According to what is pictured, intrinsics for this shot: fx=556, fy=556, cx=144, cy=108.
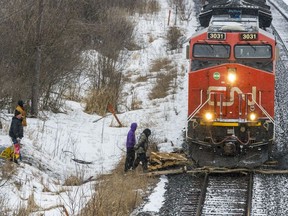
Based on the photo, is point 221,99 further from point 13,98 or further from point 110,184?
point 13,98

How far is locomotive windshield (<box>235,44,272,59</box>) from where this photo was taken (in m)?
13.0

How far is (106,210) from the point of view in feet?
32.9

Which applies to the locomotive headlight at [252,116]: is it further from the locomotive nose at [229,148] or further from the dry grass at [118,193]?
the dry grass at [118,193]

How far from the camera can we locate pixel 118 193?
11266mm

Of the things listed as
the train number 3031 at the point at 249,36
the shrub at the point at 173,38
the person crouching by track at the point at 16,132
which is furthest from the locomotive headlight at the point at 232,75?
the shrub at the point at 173,38

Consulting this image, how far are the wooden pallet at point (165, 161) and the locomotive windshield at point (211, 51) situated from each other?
255cm

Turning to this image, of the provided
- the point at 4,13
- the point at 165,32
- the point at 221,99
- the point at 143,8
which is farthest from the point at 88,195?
the point at 143,8

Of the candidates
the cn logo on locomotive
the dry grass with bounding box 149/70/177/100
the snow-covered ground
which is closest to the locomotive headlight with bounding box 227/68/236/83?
the cn logo on locomotive

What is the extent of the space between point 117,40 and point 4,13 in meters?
7.64

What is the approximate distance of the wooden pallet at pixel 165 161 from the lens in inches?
531

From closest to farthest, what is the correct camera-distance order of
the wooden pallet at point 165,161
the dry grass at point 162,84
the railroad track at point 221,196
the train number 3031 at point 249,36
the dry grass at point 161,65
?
the railroad track at point 221,196 < the train number 3031 at point 249,36 < the wooden pallet at point 165,161 < the dry grass at point 162,84 < the dry grass at point 161,65

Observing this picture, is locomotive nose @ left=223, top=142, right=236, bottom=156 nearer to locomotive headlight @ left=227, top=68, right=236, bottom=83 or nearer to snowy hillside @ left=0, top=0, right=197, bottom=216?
locomotive headlight @ left=227, top=68, right=236, bottom=83

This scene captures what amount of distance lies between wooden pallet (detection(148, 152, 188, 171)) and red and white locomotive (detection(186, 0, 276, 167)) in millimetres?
411

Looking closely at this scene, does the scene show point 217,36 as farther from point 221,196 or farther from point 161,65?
point 161,65
